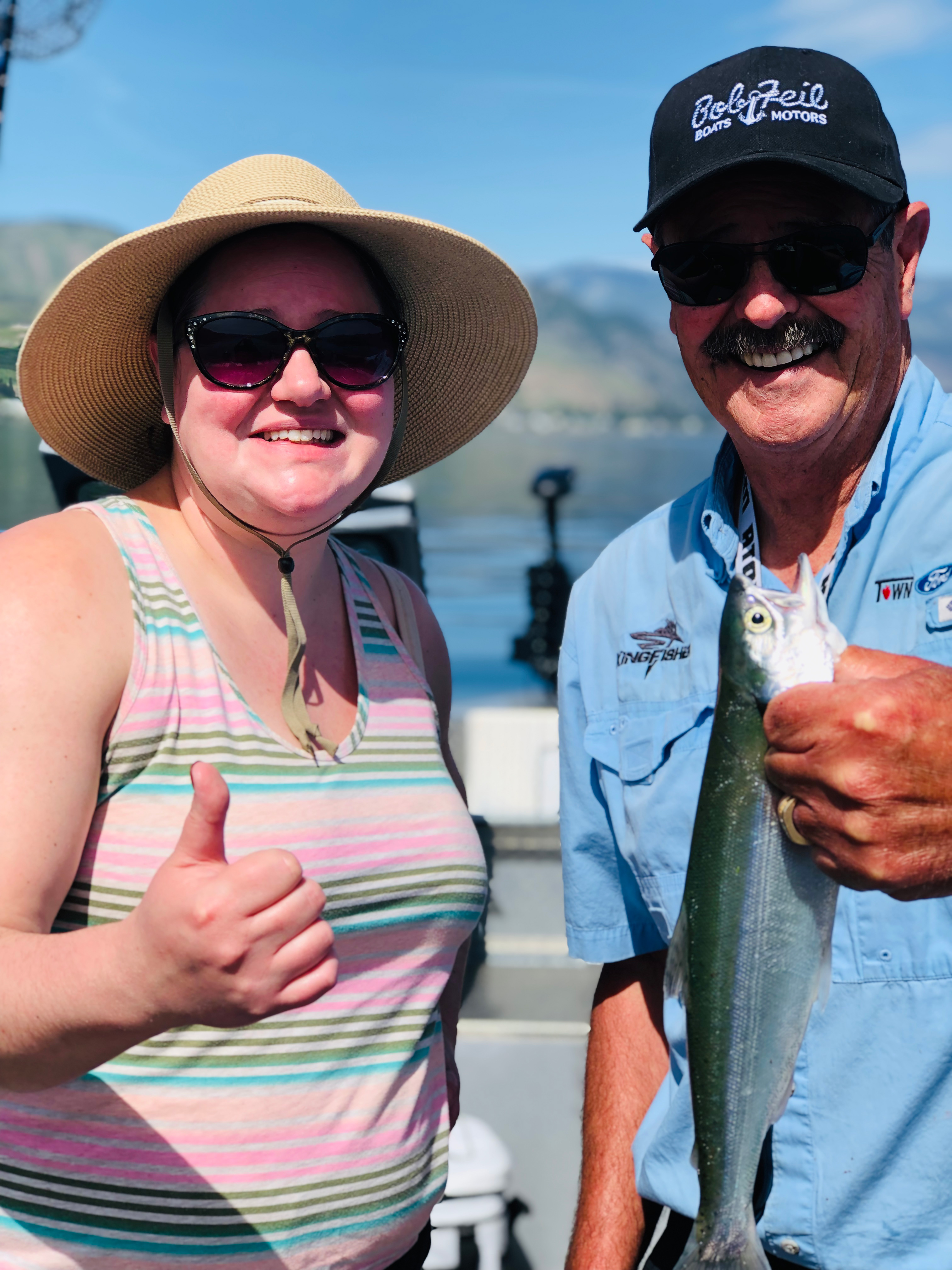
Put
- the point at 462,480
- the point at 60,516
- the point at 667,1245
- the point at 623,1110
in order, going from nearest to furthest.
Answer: the point at 60,516
the point at 667,1245
the point at 623,1110
the point at 462,480

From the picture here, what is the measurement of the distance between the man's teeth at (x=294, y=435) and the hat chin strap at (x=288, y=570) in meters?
0.17

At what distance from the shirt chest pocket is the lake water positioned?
2201 mm

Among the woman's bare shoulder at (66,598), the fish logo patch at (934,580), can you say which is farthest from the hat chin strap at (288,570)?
the fish logo patch at (934,580)

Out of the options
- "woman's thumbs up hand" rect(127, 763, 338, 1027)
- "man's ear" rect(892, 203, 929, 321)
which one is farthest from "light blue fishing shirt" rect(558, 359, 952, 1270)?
"woman's thumbs up hand" rect(127, 763, 338, 1027)

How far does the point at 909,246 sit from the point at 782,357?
0.53m

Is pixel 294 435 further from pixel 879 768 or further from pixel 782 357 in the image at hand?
pixel 879 768

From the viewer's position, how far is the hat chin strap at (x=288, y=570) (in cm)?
230

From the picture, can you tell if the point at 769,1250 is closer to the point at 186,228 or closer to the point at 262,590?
the point at 262,590

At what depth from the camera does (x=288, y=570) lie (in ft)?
7.82

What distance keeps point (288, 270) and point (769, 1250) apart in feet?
7.60

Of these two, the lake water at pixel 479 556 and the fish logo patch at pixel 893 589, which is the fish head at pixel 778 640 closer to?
the fish logo patch at pixel 893 589

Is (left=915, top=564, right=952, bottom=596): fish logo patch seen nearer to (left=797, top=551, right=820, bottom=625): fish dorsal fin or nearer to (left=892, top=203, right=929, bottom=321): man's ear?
(left=797, top=551, right=820, bottom=625): fish dorsal fin

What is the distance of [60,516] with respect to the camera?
2135 millimetres

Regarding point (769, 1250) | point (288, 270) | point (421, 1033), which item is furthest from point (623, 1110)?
point (288, 270)
